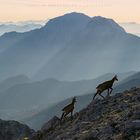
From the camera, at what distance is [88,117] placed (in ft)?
112

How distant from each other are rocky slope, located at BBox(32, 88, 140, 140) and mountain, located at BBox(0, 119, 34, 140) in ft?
203

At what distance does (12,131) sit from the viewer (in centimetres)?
10350

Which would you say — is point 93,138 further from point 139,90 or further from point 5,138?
point 5,138

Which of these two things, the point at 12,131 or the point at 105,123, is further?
the point at 12,131

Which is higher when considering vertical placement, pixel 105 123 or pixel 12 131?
pixel 12 131

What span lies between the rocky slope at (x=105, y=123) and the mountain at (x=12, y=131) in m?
61.9

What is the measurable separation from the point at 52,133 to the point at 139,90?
812 cm

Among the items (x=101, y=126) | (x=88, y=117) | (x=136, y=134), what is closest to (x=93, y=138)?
(x=101, y=126)

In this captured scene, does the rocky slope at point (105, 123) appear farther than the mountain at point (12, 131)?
No

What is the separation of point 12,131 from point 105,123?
7801cm

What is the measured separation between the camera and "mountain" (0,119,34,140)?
10044 cm

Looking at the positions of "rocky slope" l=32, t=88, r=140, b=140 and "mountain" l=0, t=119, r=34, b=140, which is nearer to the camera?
"rocky slope" l=32, t=88, r=140, b=140

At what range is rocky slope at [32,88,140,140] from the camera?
979 inches

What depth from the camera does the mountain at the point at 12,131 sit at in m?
100
